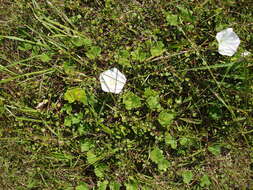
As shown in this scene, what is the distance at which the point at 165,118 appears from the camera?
7.03 feet

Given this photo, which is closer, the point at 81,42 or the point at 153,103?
the point at 153,103

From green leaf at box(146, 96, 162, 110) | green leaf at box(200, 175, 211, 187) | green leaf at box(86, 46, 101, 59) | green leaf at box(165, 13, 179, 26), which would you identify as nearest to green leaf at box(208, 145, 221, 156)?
green leaf at box(200, 175, 211, 187)

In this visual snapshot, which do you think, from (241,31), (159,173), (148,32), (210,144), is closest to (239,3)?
(241,31)

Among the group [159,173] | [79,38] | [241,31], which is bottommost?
[159,173]

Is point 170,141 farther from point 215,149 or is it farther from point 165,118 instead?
point 215,149

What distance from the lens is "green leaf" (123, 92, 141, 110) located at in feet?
7.04

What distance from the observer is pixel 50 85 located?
7.64 ft

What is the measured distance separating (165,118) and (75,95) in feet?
2.27

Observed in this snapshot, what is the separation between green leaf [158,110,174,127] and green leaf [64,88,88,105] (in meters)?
0.56

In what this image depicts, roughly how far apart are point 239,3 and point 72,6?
129 cm

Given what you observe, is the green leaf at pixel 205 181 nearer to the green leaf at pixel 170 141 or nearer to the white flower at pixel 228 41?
the green leaf at pixel 170 141

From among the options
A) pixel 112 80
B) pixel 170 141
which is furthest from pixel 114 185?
pixel 112 80

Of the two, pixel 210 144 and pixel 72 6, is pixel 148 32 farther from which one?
pixel 210 144

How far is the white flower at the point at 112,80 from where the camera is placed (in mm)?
2145
